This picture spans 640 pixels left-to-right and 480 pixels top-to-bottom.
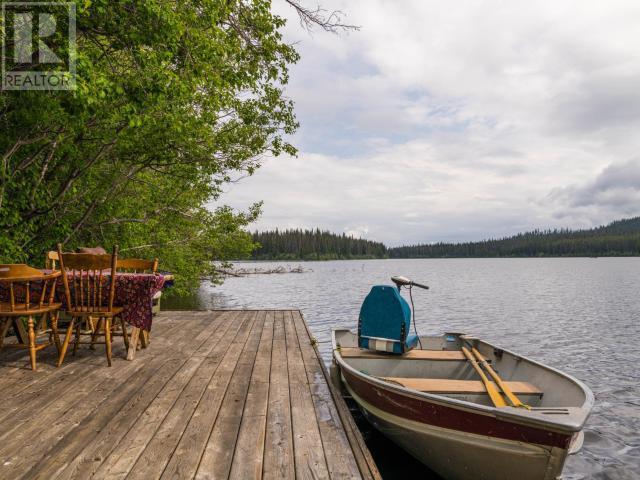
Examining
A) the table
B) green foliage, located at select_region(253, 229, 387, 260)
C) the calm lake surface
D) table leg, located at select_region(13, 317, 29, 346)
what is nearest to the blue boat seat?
the calm lake surface

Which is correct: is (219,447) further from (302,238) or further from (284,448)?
(302,238)

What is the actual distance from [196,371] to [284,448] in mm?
2529

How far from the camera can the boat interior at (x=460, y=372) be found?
455 centimetres

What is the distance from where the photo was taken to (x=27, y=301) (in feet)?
16.3

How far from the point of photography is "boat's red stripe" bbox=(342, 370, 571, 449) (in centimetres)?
332

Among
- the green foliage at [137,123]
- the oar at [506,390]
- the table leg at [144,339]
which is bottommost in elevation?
the oar at [506,390]

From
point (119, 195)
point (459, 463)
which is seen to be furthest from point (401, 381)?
point (119, 195)

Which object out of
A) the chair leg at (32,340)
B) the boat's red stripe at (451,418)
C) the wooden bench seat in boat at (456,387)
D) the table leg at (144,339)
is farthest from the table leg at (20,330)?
the wooden bench seat in boat at (456,387)

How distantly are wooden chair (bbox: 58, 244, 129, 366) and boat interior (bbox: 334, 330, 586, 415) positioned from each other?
339 centimetres

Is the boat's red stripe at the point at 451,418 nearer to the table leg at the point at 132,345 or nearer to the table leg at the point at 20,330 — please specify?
the table leg at the point at 132,345

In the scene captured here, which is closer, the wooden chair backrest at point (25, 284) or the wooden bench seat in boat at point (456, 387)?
the wooden bench seat in boat at point (456, 387)

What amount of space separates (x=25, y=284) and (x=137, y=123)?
2.82 meters

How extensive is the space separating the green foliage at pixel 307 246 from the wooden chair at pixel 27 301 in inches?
4766

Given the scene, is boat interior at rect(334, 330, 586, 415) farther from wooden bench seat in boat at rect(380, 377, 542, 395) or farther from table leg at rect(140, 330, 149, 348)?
table leg at rect(140, 330, 149, 348)
